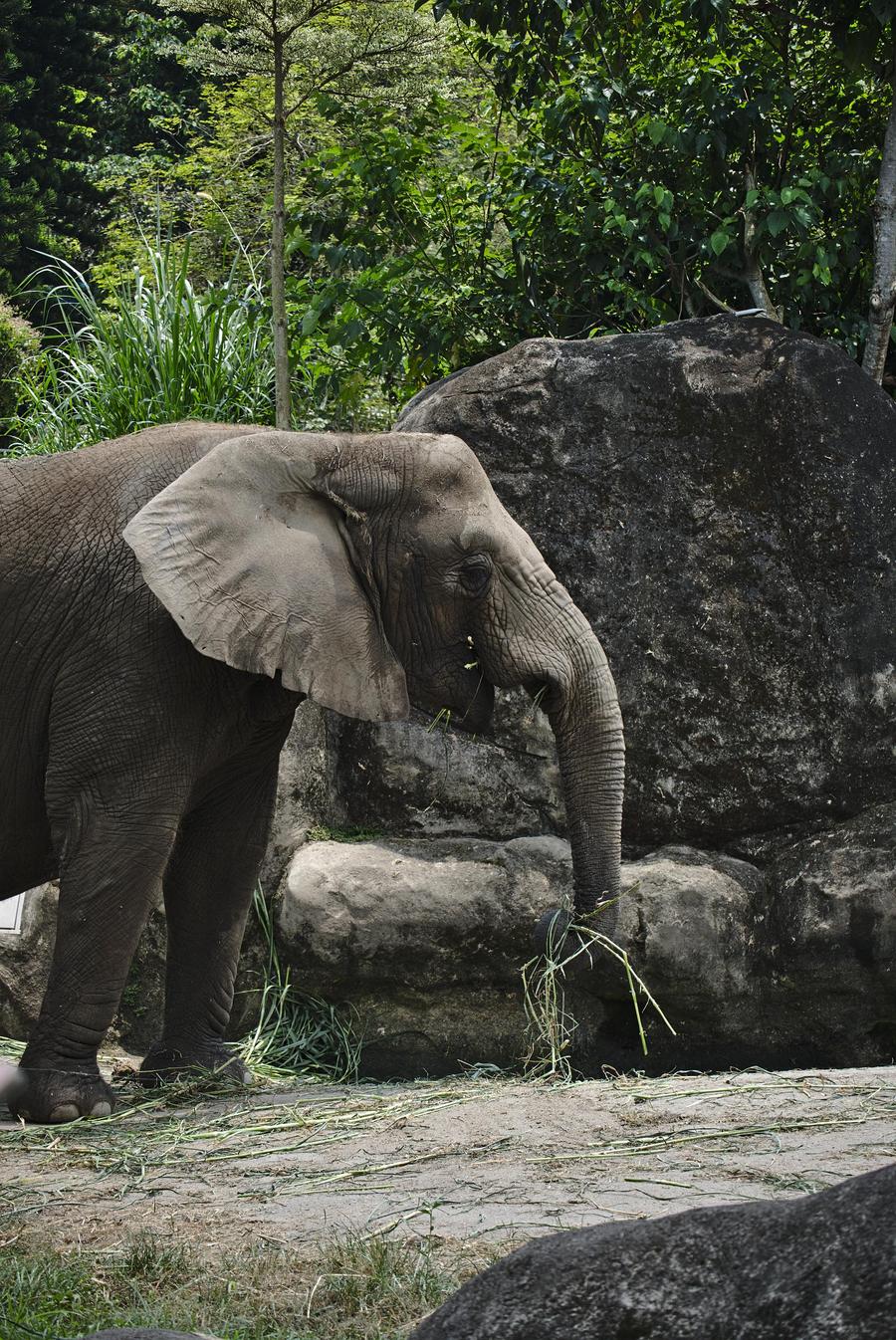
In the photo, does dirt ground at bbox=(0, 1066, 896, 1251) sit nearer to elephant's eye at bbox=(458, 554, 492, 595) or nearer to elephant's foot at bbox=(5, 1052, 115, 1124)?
elephant's foot at bbox=(5, 1052, 115, 1124)

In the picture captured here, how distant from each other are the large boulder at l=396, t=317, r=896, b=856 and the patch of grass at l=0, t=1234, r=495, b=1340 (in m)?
3.93

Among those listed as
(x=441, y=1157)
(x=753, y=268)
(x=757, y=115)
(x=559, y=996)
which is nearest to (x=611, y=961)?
(x=559, y=996)

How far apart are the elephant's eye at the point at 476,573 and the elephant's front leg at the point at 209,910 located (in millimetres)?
1040

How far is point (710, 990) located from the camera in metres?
7.17

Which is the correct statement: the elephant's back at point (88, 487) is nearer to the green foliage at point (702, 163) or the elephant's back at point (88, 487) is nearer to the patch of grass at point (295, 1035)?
the patch of grass at point (295, 1035)

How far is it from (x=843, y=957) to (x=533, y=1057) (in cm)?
141

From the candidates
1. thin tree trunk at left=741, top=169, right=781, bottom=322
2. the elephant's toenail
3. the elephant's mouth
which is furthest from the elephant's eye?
thin tree trunk at left=741, top=169, right=781, bottom=322

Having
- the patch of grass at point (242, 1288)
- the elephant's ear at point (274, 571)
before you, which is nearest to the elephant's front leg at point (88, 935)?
the elephant's ear at point (274, 571)

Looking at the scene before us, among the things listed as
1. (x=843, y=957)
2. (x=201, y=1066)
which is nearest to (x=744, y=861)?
(x=843, y=957)

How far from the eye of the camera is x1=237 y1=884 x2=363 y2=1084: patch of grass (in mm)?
7121

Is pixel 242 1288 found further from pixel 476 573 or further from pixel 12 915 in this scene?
pixel 12 915

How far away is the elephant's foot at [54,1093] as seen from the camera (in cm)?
584

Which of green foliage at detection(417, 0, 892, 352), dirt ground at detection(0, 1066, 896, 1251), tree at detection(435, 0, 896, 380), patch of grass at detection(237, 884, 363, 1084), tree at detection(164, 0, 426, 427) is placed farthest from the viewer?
tree at detection(164, 0, 426, 427)

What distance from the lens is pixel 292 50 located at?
49.8 ft
